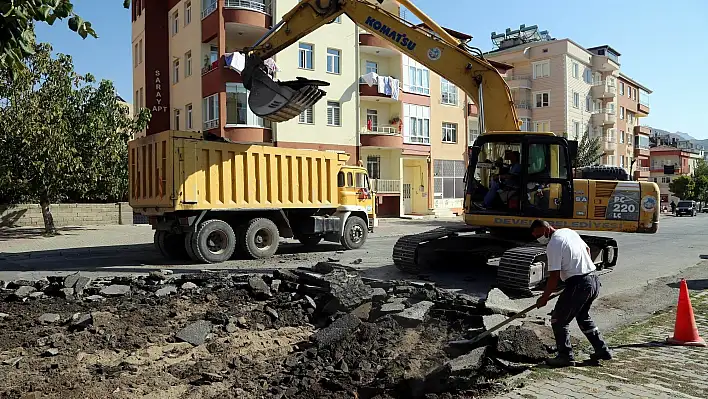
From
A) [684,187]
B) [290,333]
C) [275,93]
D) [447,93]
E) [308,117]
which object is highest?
[447,93]

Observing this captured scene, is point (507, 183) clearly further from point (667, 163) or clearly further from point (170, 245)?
point (667, 163)

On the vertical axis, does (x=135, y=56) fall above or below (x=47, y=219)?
above

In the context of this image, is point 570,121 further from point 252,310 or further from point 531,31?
point 252,310

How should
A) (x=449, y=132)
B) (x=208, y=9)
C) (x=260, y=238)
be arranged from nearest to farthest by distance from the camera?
(x=260, y=238) → (x=208, y=9) → (x=449, y=132)

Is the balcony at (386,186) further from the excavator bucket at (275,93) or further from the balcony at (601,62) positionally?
the balcony at (601,62)

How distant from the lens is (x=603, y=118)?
58938 millimetres

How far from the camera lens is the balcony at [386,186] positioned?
34.0 metres

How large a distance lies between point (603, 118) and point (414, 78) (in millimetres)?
31830

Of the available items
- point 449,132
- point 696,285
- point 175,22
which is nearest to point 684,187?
point 449,132

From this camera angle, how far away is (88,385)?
17.2 feet

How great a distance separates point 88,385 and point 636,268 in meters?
12.6

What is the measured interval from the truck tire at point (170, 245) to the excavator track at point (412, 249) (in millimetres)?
6271

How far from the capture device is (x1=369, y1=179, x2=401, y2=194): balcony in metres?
34.0

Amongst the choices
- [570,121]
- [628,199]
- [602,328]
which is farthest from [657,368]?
[570,121]
